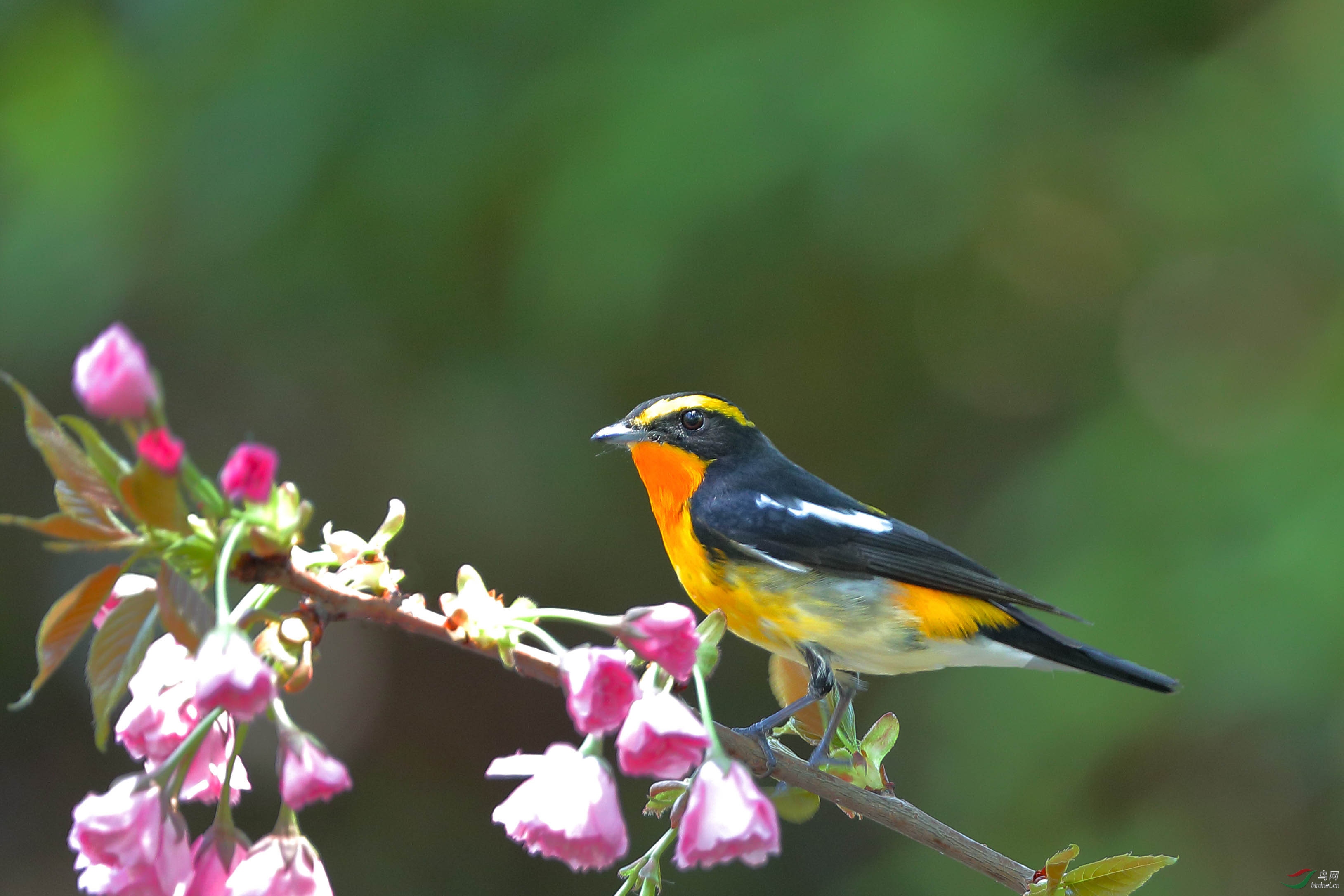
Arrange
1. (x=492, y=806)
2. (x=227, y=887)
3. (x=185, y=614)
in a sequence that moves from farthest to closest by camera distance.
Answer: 1. (x=492, y=806)
2. (x=227, y=887)
3. (x=185, y=614)

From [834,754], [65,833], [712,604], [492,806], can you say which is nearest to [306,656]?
[834,754]

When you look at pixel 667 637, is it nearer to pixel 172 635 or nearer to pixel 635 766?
pixel 635 766

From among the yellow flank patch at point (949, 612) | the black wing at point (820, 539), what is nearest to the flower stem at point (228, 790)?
the black wing at point (820, 539)

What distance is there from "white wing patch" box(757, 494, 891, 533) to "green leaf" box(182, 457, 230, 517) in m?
1.37

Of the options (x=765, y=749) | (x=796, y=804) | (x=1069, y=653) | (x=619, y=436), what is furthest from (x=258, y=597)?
(x=1069, y=653)

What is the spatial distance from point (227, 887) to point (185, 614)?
12.6 inches

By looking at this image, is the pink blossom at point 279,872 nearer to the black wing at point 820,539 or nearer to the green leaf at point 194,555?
the green leaf at point 194,555

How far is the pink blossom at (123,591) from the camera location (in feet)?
3.18

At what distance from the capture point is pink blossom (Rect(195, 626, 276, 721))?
2.70 feet

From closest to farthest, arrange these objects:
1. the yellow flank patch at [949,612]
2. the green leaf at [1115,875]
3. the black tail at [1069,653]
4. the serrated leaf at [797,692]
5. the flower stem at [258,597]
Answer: the flower stem at [258,597], the green leaf at [1115,875], the serrated leaf at [797,692], the black tail at [1069,653], the yellow flank patch at [949,612]

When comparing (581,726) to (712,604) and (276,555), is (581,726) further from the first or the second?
(712,604)

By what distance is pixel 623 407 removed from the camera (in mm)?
4238

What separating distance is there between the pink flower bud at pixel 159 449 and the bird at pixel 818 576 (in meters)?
1.23

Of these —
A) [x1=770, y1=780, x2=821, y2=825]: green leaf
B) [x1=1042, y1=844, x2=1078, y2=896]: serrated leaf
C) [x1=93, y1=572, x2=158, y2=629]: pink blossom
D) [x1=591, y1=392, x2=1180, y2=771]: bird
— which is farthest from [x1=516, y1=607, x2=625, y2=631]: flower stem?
[x1=591, y1=392, x2=1180, y2=771]: bird
